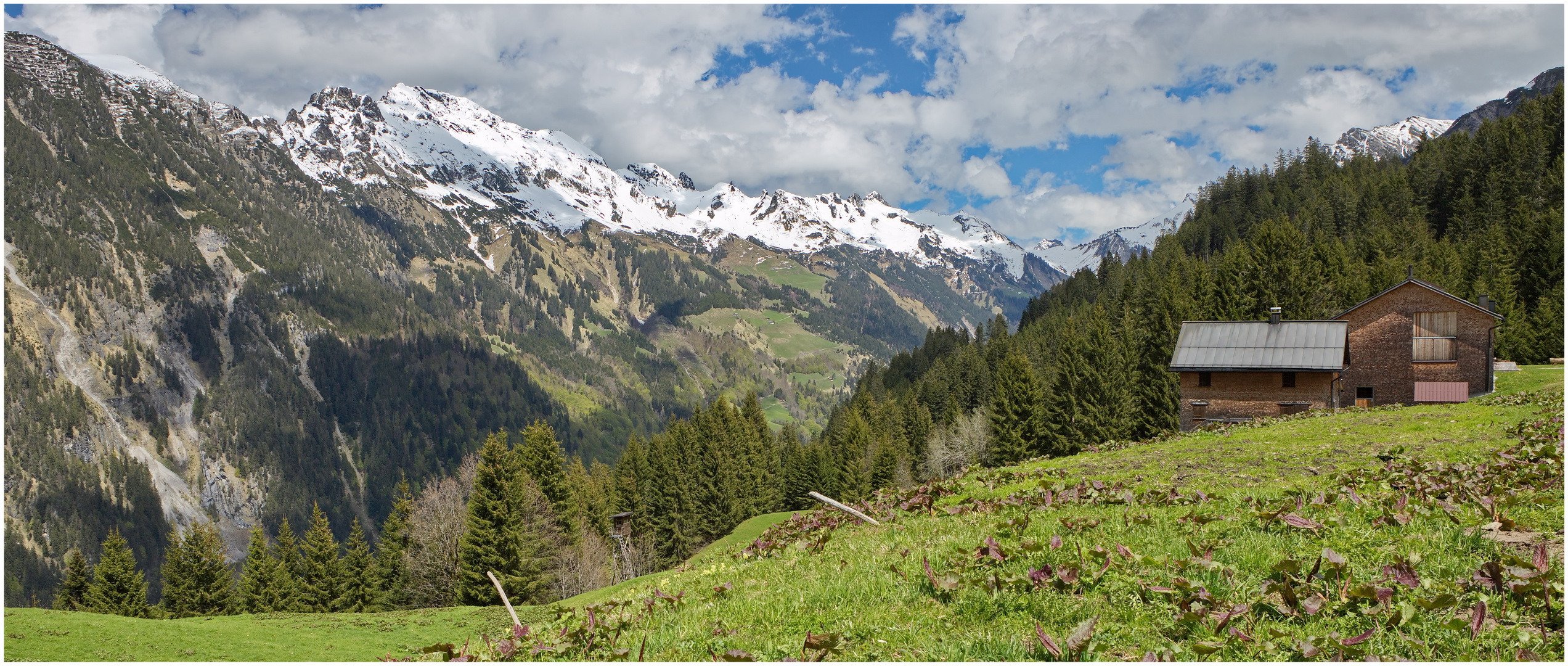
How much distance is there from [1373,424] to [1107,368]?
5081 centimetres

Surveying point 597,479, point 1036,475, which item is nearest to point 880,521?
point 1036,475

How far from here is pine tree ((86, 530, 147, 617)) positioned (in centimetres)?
6406

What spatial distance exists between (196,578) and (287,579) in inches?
252

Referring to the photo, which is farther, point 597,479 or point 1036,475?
point 597,479

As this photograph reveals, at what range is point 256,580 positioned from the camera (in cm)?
6762

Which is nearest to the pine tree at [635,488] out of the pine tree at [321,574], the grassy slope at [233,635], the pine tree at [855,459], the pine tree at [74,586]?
the pine tree at [855,459]

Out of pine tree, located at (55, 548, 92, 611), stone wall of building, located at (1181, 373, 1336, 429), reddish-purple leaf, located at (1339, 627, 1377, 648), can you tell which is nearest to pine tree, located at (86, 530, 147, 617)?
pine tree, located at (55, 548, 92, 611)

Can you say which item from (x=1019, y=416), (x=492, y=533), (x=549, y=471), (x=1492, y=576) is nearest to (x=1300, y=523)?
(x=1492, y=576)

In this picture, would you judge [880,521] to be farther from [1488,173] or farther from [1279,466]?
[1488,173]

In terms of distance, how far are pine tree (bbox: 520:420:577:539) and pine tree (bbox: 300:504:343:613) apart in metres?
18.3

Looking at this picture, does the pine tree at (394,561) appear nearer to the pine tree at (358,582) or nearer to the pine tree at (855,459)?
the pine tree at (358,582)

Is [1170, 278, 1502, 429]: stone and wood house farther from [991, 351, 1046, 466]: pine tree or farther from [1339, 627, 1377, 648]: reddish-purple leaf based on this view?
[1339, 627, 1377, 648]: reddish-purple leaf

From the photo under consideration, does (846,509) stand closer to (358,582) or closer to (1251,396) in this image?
(1251,396)

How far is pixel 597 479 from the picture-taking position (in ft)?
350
